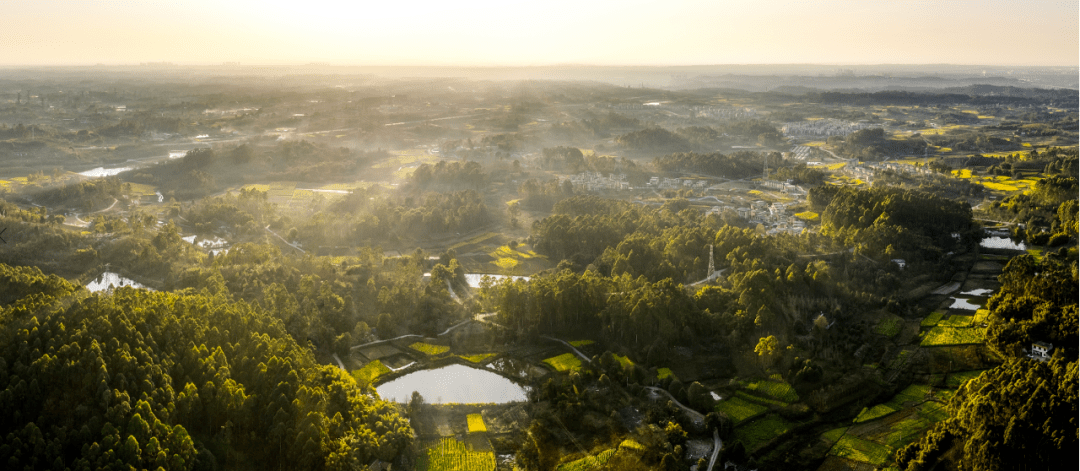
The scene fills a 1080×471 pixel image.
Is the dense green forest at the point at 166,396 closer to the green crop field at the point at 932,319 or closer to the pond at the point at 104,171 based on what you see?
the green crop field at the point at 932,319

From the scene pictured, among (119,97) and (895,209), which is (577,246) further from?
(119,97)

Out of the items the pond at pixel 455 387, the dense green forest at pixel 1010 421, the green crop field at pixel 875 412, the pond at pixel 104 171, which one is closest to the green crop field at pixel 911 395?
the green crop field at pixel 875 412

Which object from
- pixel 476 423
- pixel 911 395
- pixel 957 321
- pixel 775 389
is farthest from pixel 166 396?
pixel 957 321

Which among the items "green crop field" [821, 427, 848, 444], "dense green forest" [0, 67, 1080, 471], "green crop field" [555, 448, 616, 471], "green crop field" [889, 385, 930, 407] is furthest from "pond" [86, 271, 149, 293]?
"green crop field" [889, 385, 930, 407]

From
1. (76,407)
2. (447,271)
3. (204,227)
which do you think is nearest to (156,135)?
(204,227)

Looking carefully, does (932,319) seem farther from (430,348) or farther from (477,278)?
(477,278)

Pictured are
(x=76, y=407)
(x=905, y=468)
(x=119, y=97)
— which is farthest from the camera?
(x=119, y=97)
